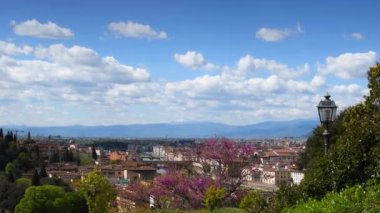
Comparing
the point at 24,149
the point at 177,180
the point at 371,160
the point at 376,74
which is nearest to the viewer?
the point at 371,160

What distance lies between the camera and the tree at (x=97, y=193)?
2483 centimetres

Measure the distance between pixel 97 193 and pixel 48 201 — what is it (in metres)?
24.0

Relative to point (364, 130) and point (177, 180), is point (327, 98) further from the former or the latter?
point (177, 180)

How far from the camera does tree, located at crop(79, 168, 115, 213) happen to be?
24.8m

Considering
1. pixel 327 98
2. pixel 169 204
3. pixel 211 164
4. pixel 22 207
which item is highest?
pixel 327 98

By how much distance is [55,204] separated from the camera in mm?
47438

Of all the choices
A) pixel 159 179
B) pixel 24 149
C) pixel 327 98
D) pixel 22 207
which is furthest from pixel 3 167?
pixel 327 98

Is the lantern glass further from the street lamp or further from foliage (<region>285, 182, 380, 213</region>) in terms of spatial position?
foliage (<region>285, 182, 380, 213</region>)

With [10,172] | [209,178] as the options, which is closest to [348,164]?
[209,178]

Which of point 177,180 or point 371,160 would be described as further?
point 177,180

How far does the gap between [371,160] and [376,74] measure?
40.1 ft

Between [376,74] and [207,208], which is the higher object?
[376,74]

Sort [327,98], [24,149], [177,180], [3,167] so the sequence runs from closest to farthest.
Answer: [327,98] < [177,180] < [3,167] < [24,149]

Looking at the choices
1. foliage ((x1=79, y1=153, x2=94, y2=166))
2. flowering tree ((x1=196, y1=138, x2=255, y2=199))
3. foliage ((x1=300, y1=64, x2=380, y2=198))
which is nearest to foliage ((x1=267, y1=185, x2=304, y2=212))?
foliage ((x1=300, y1=64, x2=380, y2=198))
